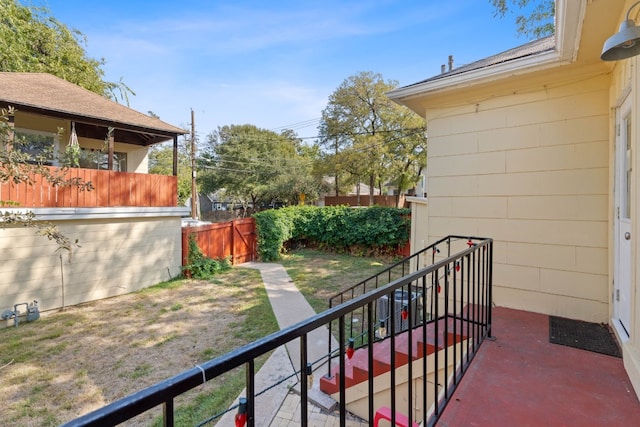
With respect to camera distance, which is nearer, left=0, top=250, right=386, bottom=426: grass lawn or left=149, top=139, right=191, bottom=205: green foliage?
left=0, top=250, right=386, bottom=426: grass lawn

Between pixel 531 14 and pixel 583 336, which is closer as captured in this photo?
pixel 583 336

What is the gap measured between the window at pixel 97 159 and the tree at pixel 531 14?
10.3 meters

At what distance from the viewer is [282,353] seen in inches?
170

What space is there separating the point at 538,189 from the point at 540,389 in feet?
7.70

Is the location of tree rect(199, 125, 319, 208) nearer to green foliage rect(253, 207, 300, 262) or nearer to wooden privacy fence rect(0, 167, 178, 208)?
green foliage rect(253, 207, 300, 262)

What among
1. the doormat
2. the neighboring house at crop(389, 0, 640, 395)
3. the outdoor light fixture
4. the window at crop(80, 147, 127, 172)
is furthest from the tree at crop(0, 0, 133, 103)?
the doormat

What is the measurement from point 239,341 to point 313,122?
18635 millimetres

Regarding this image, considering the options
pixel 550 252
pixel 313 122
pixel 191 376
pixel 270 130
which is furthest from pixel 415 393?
pixel 270 130

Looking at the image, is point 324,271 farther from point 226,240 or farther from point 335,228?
point 226,240

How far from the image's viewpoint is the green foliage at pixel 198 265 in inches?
332

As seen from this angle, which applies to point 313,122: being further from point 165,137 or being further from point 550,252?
point 550,252

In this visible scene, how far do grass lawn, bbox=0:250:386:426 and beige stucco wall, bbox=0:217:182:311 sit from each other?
0.37 meters

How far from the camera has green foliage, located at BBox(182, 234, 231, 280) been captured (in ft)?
27.6

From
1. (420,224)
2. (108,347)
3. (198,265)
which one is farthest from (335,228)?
(108,347)
